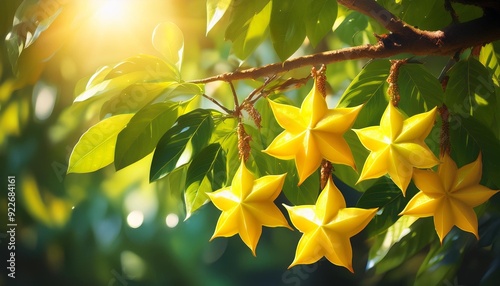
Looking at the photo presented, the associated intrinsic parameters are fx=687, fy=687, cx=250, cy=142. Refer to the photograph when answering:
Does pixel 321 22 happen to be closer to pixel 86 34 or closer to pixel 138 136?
pixel 138 136

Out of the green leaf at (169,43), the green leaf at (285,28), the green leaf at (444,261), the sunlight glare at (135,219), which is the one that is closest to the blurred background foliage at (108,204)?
the sunlight glare at (135,219)

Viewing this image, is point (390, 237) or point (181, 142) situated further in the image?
point (390, 237)

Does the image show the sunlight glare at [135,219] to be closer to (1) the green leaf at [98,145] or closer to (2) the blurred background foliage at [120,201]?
(2) the blurred background foliage at [120,201]

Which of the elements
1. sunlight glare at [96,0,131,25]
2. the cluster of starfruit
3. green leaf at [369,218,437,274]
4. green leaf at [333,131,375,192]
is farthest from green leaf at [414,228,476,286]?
Result: sunlight glare at [96,0,131,25]

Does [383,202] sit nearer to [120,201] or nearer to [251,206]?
[251,206]

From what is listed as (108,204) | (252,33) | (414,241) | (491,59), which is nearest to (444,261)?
(414,241)

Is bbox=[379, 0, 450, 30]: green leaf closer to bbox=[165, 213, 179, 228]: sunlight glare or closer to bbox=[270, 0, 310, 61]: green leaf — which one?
bbox=[270, 0, 310, 61]: green leaf
